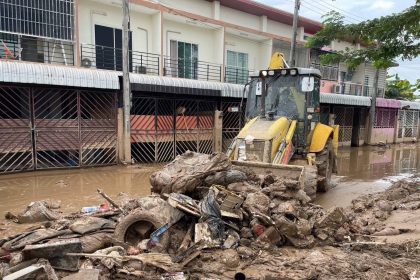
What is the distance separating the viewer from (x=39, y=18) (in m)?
11.3

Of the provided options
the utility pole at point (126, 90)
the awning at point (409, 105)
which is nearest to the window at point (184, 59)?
the utility pole at point (126, 90)

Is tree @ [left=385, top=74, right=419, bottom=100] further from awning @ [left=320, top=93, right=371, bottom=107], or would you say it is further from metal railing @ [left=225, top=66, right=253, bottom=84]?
metal railing @ [left=225, top=66, right=253, bottom=84]

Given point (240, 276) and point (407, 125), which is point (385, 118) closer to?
point (407, 125)

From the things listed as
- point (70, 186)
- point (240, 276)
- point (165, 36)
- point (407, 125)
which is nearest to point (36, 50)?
point (70, 186)

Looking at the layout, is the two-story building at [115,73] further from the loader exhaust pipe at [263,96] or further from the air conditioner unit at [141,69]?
the loader exhaust pipe at [263,96]

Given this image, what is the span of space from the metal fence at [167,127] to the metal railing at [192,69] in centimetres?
226

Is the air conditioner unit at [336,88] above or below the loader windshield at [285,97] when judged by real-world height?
above

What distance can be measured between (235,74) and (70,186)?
486 inches

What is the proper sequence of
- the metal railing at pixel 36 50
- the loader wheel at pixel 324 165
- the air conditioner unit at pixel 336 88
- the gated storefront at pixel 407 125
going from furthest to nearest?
the gated storefront at pixel 407 125
the air conditioner unit at pixel 336 88
the metal railing at pixel 36 50
the loader wheel at pixel 324 165

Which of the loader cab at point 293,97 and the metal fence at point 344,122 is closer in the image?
the loader cab at point 293,97

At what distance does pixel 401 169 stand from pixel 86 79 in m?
12.4

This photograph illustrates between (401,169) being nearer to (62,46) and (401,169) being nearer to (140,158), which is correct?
(140,158)

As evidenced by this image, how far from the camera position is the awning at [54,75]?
9.77 meters

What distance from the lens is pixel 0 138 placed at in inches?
412
